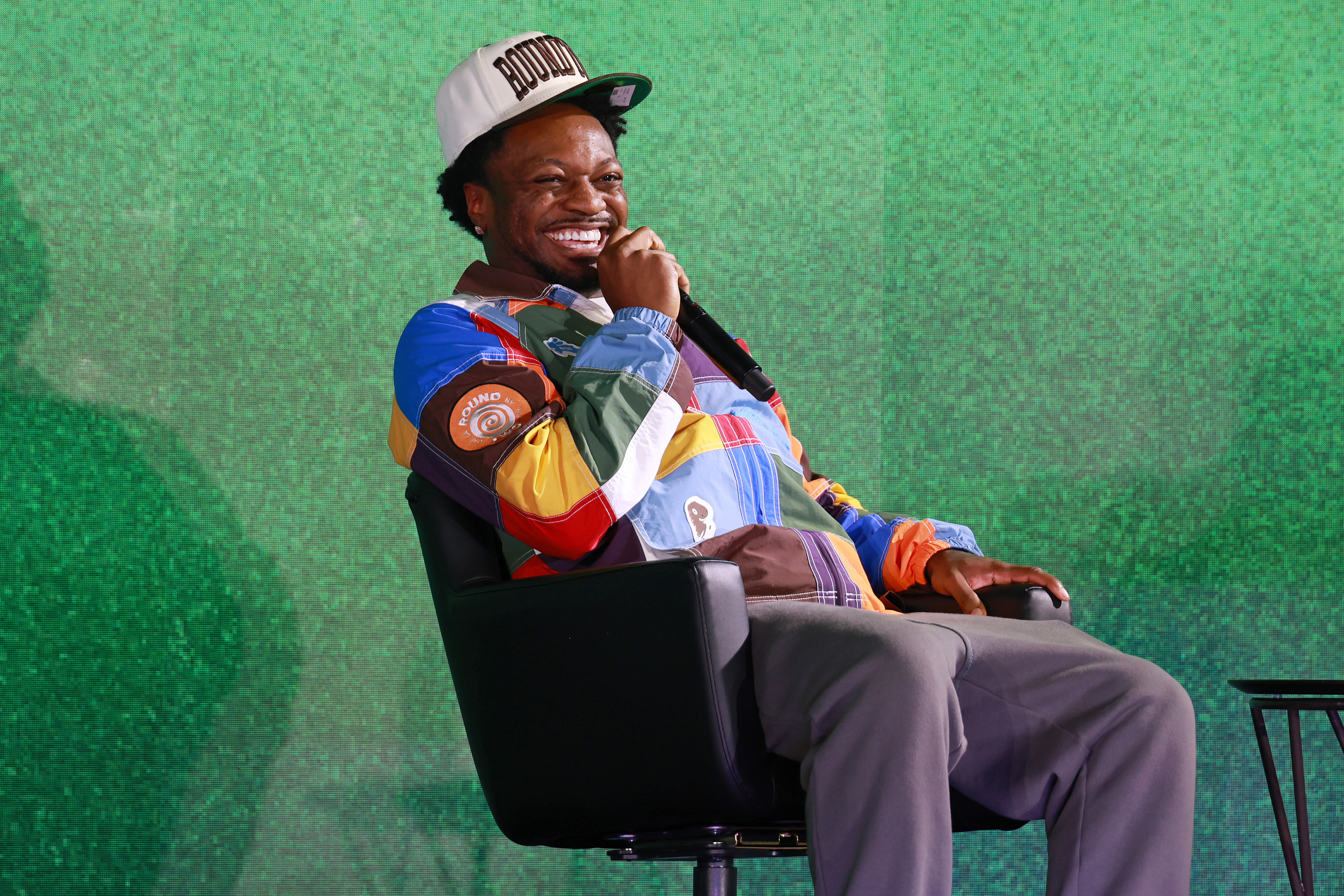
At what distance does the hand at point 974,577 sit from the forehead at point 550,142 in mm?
768

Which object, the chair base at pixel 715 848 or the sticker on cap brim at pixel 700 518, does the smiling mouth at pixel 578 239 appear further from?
→ the chair base at pixel 715 848

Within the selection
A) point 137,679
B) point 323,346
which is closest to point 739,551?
point 323,346

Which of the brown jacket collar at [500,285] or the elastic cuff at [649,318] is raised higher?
the brown jacket collar at [500,285]

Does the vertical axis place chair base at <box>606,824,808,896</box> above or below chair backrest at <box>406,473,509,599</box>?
below

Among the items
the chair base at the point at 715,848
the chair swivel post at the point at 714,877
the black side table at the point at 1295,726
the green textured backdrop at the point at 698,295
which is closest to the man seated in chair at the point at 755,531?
the chair base at the point at 715,848

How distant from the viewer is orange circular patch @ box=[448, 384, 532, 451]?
124cm

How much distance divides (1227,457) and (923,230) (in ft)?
2.48

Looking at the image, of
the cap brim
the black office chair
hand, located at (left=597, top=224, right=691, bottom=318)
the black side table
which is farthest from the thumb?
the black side table

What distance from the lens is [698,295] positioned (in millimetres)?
2266

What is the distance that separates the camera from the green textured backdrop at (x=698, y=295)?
2172mm

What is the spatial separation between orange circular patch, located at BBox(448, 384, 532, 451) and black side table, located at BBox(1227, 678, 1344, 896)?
123 centimetres

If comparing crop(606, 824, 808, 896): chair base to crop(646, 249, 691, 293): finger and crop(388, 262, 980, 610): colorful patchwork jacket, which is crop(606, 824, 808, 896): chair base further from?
crop(646, 249, 691, 293): finger

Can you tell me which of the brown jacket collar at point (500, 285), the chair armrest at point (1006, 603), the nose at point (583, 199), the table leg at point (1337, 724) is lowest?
the table leg at point (1337, 724)

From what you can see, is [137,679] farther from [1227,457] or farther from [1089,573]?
[1227,457]
